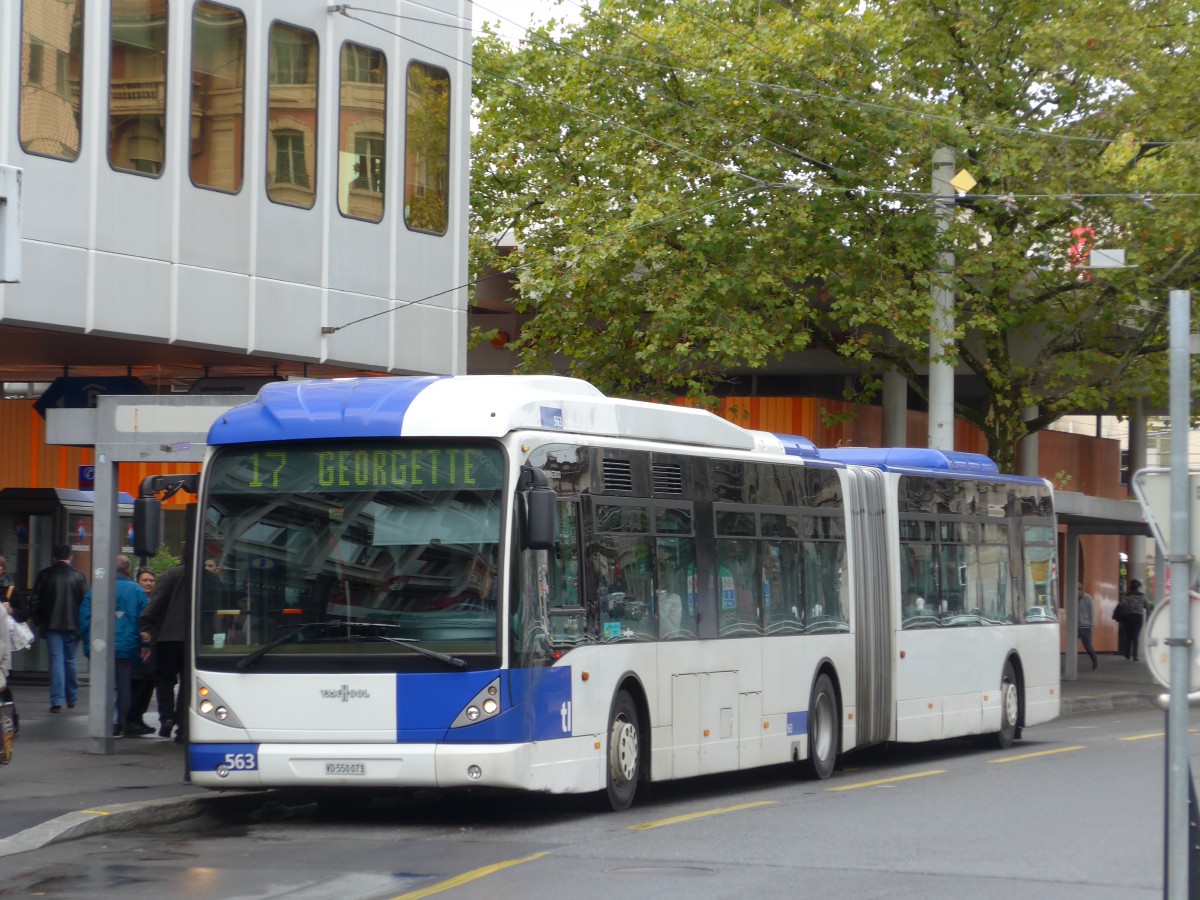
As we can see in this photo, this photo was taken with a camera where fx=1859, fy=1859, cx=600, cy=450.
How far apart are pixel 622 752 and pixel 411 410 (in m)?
2.95

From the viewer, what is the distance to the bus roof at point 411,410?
482 inches

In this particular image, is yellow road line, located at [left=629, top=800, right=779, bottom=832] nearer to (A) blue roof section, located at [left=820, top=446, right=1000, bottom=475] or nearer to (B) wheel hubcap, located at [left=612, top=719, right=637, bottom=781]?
(B) wheel hubcap, located at [left=612, top=719, right=637, bottom=781]

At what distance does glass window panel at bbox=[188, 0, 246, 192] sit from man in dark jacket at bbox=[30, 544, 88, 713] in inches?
174

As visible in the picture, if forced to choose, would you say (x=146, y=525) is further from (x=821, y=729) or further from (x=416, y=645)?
(x=821, y=729)

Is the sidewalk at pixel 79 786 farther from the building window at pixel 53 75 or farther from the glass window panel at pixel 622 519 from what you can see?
the building window at pixel 53 75

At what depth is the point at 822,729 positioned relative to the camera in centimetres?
1694

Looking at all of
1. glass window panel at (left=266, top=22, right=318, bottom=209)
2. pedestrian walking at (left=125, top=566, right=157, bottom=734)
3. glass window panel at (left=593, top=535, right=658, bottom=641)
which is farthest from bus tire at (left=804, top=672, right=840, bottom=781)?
glass window panel at (left=266, top=22, right=318, bottom=209)

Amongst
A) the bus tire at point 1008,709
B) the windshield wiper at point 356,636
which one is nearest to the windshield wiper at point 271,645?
the windshield wiper at point 356,636

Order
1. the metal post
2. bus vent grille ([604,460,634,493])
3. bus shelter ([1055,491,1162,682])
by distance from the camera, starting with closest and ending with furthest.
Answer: the metal post < bus vent grille ([604,460,634,493]) < bus shelter ([1055,491,1162,682])

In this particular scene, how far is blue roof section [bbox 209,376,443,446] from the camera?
12.4 meters

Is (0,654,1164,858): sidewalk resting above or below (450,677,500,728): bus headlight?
below

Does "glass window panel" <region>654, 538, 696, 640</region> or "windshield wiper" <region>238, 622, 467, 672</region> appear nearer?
"windshield wiper" <region>238, 622, 467, 672</region>

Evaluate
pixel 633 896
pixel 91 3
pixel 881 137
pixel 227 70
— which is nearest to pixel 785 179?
pixel 881 137

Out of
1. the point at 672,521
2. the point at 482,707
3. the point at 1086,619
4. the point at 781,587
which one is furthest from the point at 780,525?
Result: the point at 1086,619
